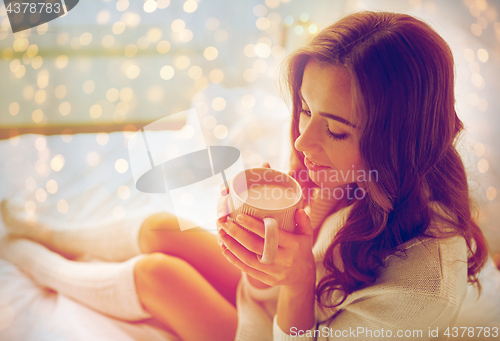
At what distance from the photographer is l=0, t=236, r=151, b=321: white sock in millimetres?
690

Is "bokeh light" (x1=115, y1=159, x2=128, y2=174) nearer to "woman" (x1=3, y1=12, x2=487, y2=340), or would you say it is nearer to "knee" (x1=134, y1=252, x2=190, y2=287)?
"woman" (x1=3, y1=12, x2=487, y2=340)

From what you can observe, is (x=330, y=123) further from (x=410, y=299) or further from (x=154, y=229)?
(x=154, y=229)

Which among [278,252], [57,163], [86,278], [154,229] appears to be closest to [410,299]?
[278,252]

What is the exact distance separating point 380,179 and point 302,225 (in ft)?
0.61

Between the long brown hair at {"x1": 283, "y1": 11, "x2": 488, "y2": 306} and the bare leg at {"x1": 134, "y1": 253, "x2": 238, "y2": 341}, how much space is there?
0.30 metres

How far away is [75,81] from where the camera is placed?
64.9 inches

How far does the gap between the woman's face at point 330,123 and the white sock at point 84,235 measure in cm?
64

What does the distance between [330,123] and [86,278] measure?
77 cm

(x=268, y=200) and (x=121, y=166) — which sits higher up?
(x=268, y=200)

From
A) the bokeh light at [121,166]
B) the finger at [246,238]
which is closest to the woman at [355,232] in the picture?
the finger at [246,238]

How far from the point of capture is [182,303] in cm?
67

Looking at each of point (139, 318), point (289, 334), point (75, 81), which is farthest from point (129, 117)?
point (289, 334)

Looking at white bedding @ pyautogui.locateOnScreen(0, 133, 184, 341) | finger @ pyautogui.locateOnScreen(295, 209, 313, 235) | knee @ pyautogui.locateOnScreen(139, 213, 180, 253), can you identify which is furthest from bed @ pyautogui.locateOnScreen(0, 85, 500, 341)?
finger @ pyautogui.locateOnScreen(295, 209, 313, 235)

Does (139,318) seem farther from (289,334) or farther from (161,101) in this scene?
(161,101)
